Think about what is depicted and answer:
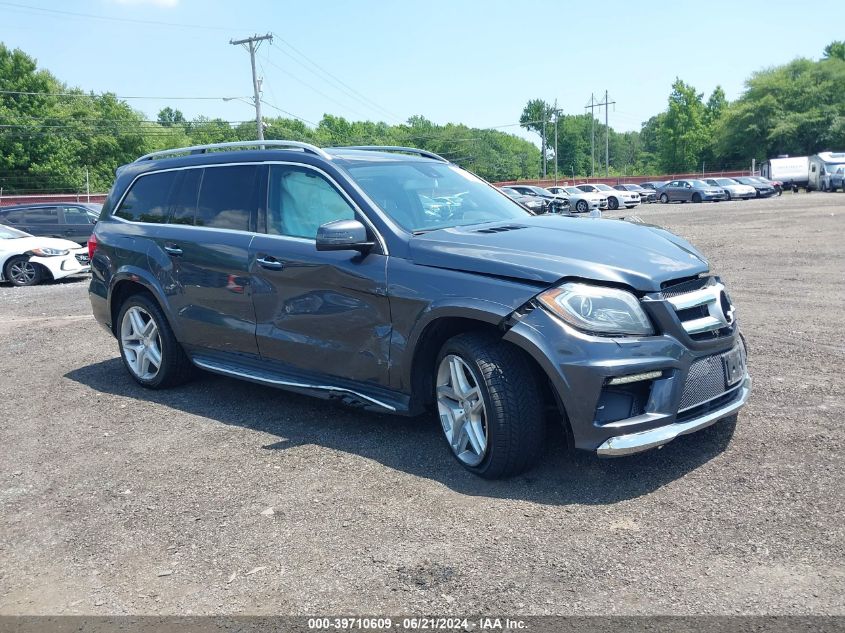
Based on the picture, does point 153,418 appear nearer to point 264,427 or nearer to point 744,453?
point 264,427

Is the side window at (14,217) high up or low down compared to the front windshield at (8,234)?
up

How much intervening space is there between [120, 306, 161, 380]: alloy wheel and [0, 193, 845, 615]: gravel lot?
0.37 meters

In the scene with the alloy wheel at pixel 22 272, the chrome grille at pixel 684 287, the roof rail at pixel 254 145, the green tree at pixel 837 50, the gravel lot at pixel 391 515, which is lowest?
the gravel lot at pixel 391 515

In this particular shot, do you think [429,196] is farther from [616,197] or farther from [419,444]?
[616,197]

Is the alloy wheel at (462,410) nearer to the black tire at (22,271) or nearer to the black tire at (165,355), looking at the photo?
the black tire at (165,355)

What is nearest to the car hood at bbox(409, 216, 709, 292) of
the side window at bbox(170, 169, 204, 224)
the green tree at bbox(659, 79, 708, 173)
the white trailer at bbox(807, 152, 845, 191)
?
the side window at bbox(170, 169, 204, 224)

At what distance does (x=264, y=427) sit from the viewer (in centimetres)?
548

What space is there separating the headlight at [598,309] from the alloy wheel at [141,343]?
3.76 m

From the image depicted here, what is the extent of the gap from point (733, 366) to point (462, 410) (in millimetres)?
1517

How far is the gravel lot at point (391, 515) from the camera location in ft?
10.6

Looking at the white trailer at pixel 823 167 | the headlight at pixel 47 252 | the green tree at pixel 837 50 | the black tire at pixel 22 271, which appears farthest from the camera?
the green tree at pixel 837 50

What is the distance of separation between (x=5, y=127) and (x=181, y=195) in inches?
2580

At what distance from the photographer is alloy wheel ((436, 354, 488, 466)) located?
168 inches

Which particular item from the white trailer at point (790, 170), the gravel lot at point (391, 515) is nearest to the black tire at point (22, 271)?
the gravel lot at point (391, 515)
